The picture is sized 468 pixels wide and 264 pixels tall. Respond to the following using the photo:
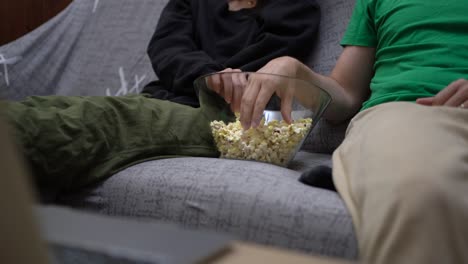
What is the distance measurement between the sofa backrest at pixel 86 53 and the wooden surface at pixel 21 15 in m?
0.50

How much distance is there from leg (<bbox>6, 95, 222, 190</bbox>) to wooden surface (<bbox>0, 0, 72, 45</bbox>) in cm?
147

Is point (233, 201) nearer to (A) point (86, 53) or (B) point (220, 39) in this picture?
(B) point (220, 39)

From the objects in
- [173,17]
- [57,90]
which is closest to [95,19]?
[57,90]

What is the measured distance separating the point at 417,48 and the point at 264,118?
12.3 inches

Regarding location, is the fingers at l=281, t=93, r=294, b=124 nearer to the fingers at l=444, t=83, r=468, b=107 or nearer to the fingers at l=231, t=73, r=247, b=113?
the fingers at l=231, t=73, r=247, b=113

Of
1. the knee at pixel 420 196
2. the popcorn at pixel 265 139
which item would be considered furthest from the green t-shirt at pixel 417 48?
the knee at pixel 420 196

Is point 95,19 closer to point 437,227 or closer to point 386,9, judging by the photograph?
point 386,9

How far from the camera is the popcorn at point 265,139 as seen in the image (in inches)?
36.5

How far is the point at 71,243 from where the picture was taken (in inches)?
10.8

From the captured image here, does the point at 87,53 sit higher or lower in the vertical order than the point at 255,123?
lower

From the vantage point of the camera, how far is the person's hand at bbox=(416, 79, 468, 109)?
77 cm

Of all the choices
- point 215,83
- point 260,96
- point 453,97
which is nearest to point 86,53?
point 215,83

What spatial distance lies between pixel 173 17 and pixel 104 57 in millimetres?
422

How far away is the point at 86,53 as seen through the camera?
1.74 metres
